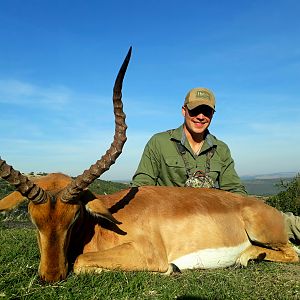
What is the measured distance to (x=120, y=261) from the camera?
5504mm

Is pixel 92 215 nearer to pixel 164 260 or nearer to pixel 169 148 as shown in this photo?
pixel 164 260

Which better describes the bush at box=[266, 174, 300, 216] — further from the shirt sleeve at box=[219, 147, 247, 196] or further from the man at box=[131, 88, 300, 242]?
the shirt sleeve at box=[219, 147, 247, 196]

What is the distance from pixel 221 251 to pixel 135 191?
1.68 m

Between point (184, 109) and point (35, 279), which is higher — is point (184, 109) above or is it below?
above

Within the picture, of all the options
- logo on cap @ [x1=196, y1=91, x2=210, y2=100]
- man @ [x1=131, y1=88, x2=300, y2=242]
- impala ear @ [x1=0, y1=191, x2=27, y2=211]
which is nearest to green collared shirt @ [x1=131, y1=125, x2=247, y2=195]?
man @ [x1=131, y1=88, x2=300, y2=242]

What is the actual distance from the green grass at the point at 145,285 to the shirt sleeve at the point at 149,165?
8.95 feet

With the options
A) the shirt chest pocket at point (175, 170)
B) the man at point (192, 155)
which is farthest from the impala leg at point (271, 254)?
the shirt chest pocket at point (175, 170)

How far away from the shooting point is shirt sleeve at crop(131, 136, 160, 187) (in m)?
8.41

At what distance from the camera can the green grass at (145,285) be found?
4.23 meters

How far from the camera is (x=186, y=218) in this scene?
Answer: 6.58 metres

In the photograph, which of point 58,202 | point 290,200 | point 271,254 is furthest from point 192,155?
point 290,200

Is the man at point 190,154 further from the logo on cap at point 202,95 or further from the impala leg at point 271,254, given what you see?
the impala leg at point 271,254

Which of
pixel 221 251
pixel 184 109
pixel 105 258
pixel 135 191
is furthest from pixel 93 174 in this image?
pixel 184 109

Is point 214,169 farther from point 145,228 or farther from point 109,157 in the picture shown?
point 109,157
